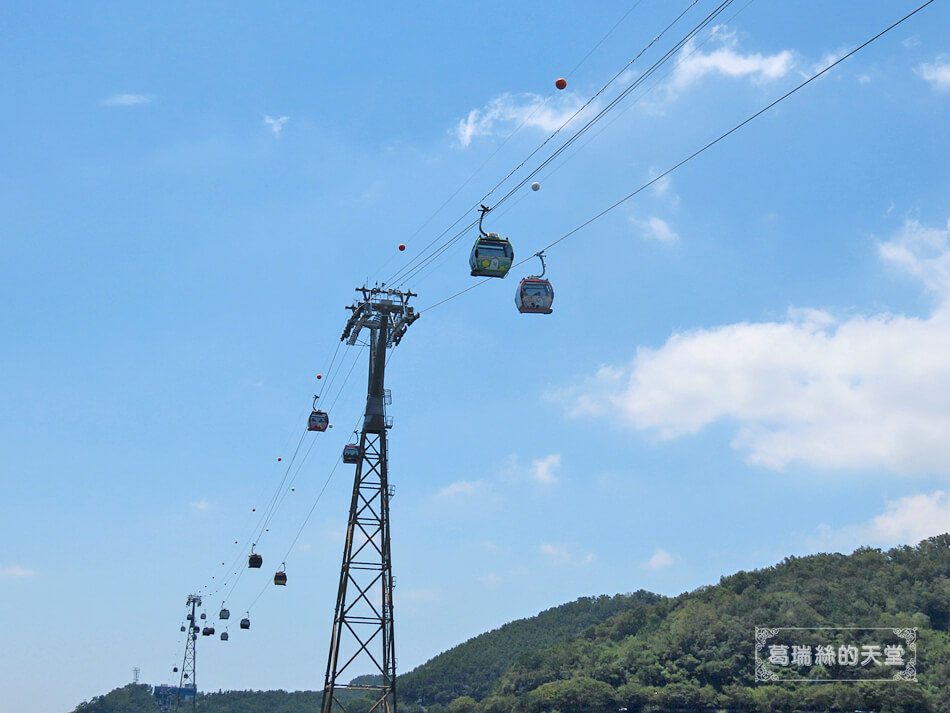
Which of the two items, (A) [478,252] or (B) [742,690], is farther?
(B) [742,690]

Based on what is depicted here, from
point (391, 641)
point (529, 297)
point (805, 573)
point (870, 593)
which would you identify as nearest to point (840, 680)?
point (870, 593)

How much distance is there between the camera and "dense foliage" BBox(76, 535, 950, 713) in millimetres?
130375

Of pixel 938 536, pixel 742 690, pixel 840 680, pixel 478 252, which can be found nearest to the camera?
pixel 478 252

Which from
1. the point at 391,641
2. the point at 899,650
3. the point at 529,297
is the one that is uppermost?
the point at 529,297

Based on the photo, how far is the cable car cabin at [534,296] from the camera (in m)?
30.4

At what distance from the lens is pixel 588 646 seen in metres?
191

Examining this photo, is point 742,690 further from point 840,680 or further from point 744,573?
point 744,573

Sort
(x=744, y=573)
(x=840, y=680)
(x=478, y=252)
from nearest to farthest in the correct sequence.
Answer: (x=478, y=252) → (x=840, y=680) → (x=744, y=573)

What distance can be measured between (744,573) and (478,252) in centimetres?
18068

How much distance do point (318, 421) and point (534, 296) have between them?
31.7 m
